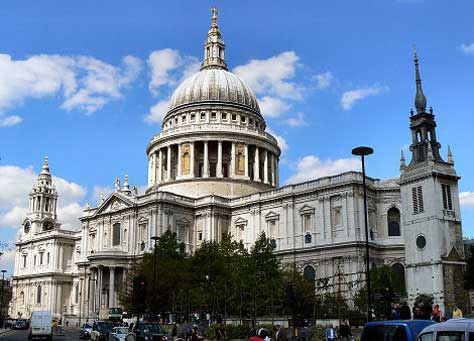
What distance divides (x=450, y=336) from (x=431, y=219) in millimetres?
37892

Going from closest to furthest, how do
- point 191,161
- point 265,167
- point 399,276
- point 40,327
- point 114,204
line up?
point 40,327
point 399,276
point 114,204
point 191,161
point 265,167

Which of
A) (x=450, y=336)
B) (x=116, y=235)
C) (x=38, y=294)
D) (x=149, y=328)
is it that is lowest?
(x=149, y=328)

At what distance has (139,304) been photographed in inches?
1012

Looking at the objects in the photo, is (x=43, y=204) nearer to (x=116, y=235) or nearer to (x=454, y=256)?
(x=116, y=235)

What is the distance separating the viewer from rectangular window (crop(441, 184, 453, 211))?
51.4 metres

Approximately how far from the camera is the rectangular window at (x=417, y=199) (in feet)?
171

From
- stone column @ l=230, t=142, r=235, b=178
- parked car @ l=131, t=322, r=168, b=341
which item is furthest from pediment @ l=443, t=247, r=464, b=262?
stone column @ l=230, t=142, r=235, b=178

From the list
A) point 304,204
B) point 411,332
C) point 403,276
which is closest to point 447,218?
point 403,276

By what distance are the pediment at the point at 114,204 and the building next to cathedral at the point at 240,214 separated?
18cm

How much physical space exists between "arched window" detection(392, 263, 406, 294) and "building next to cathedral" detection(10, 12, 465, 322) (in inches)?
8.0

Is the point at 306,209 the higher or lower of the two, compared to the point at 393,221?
higher

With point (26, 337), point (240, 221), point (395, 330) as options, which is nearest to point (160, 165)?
point (240, 221)

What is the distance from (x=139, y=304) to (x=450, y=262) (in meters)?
32.5

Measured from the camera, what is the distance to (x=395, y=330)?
16750 millimetres
